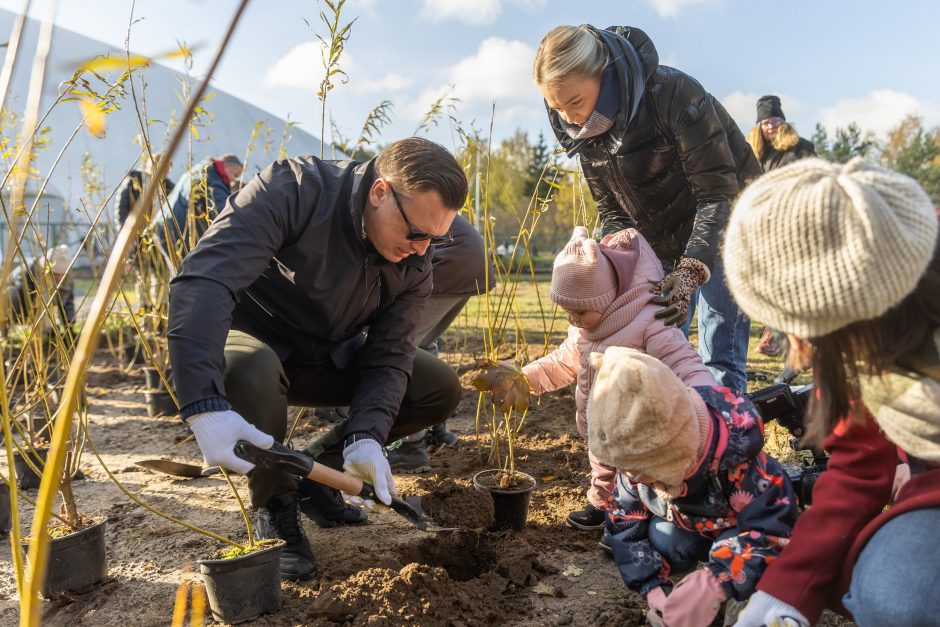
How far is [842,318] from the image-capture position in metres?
1.04

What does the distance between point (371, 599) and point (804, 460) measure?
150 cm

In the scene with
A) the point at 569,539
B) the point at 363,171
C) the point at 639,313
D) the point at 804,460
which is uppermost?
the point at 363,171

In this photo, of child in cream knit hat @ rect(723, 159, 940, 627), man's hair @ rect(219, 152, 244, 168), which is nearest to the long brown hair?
child in cream knit hat @ rect(723, 159, 940, 627)

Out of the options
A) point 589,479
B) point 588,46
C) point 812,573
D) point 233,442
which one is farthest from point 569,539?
point 588,46

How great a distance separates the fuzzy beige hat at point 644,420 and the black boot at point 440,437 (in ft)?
5.93

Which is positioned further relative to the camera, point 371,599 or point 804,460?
point 804,460

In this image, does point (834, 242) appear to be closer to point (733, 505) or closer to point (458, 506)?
point (733, 505)

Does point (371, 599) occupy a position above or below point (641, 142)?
below

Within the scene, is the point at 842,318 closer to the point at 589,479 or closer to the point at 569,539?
the point at 569,539

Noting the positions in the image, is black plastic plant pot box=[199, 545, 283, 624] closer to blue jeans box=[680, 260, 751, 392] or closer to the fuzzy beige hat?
the fuzzy beige hat

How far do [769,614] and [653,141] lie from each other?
1548 mm

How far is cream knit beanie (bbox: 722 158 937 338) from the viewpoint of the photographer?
3.23ft

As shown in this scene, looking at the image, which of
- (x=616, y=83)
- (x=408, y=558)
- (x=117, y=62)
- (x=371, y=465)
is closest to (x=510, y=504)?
(x=408, y=558)

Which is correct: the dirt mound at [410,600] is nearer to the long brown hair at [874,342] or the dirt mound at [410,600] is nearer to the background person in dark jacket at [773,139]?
the long brown hair at [874,342]
